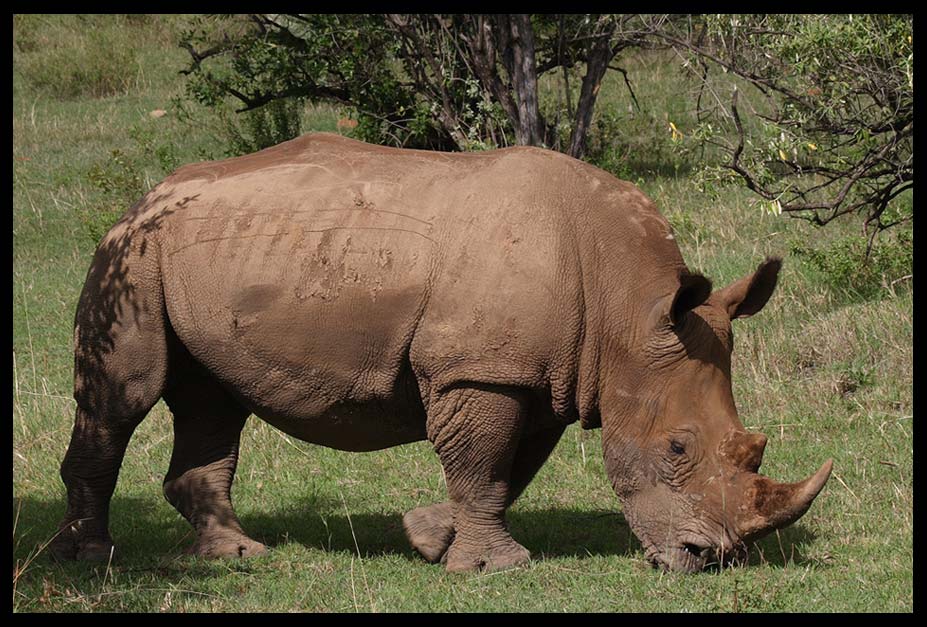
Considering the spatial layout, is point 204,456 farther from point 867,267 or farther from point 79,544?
point 867,267

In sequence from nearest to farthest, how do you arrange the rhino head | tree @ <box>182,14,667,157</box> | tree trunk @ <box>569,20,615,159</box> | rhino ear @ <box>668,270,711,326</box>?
rhino ear @ <box>668,270,711,326</box> < the rhino head < tree @ <box>182,14,667,157</box> < tree trunk @ <box>569,20,615,159</box>

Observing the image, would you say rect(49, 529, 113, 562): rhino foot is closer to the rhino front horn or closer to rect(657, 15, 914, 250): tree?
the rhino front horn

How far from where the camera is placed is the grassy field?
253 inches

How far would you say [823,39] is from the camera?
398 inches

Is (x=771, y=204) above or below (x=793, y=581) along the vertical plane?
above

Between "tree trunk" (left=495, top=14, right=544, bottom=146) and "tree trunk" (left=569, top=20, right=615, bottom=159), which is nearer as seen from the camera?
"tree trunk" (left=495, top=14, right=544, bottom=146)

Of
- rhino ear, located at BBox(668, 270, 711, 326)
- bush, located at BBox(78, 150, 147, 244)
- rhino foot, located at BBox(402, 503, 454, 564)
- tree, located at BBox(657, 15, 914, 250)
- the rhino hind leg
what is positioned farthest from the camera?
bush, located at BBox(78, 150, 147, 244)

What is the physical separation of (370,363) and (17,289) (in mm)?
8457

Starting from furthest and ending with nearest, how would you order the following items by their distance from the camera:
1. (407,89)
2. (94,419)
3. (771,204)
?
(407,89)
(771,204)
(94,419)

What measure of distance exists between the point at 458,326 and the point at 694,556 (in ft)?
5.52

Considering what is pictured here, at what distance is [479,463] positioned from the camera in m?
6.72

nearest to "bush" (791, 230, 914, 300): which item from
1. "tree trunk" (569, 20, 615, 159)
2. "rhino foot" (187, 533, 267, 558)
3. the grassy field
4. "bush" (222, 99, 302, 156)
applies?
the grassy field
